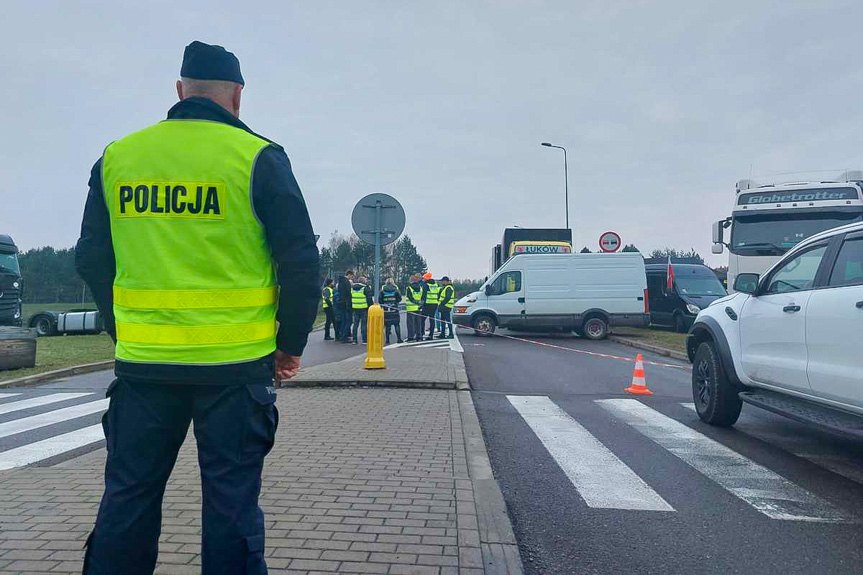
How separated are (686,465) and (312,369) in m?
6.69

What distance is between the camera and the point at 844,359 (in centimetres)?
493

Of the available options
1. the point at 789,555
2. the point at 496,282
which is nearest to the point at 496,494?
the point at 789,555

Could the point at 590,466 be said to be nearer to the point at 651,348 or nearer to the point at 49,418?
the point at 49,418

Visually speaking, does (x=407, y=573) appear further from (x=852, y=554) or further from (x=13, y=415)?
(x=13, y=415)

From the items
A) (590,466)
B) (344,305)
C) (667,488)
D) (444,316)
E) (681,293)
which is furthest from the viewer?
(681,293)

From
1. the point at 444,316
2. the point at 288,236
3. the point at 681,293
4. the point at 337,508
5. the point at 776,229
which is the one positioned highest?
Answer: the point at 776,229

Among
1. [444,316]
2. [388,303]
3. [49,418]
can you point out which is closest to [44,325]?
[388,303]

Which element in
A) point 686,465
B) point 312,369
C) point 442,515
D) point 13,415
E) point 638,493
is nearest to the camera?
point 442,515

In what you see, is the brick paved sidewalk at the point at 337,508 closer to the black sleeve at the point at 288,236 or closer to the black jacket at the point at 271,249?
the black jacket at the point at 271,249

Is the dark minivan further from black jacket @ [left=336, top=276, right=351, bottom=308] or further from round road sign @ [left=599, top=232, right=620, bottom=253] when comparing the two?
black jacket @ [left=336, top=276, right=351, bottom=308]

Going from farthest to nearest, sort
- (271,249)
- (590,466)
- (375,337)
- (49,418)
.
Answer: (375,337) < (49,418) < (590,466) < (271,249)

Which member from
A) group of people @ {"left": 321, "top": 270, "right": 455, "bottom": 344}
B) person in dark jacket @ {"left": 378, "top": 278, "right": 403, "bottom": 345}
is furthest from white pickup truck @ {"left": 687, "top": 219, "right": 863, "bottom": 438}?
group of people @ {"left": 321, "top": 270, "right": 455, "bottom": 344}

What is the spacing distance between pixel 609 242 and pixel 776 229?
761 centimetres

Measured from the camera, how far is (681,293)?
21.9 m
